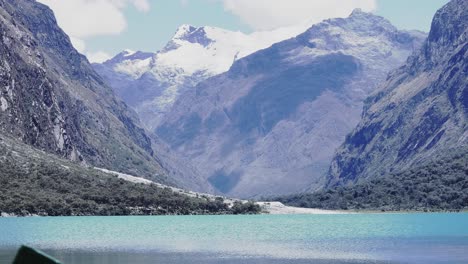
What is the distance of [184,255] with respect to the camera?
11894cm

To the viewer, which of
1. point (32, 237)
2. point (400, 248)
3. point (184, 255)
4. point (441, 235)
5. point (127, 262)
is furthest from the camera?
point (441, 235)

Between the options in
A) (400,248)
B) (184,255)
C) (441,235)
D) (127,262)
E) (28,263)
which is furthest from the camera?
(441,235)

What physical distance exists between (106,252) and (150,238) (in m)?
45.6

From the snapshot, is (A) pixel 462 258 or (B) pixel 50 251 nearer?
(A) pixel 462 258

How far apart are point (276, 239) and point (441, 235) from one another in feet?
114

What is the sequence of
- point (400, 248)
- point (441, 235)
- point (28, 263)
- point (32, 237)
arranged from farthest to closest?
1. point (441, 235)
2. point (32, 237)
3. point (400, 248)
4. point (28, 263)

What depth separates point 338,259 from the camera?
110m

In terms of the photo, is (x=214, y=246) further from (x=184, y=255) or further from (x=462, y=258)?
(x=462, y=258)

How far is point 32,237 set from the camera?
15650 cm

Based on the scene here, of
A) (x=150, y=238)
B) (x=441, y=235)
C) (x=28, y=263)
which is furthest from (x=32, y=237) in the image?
(x=28, y=263)

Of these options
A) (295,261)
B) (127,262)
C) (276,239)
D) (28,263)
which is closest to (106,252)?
(127,262)

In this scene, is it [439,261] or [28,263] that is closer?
[28,263]

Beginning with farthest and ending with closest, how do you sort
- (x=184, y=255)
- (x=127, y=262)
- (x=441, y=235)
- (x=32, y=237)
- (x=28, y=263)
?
1. (x=441, y=235)
2. (x=32, y=237)
3. (x=184, y=255)
4. (x=127, y=262)
5. (x=28, y=263)

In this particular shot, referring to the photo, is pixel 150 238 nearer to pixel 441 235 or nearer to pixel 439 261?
pixel 441 235
